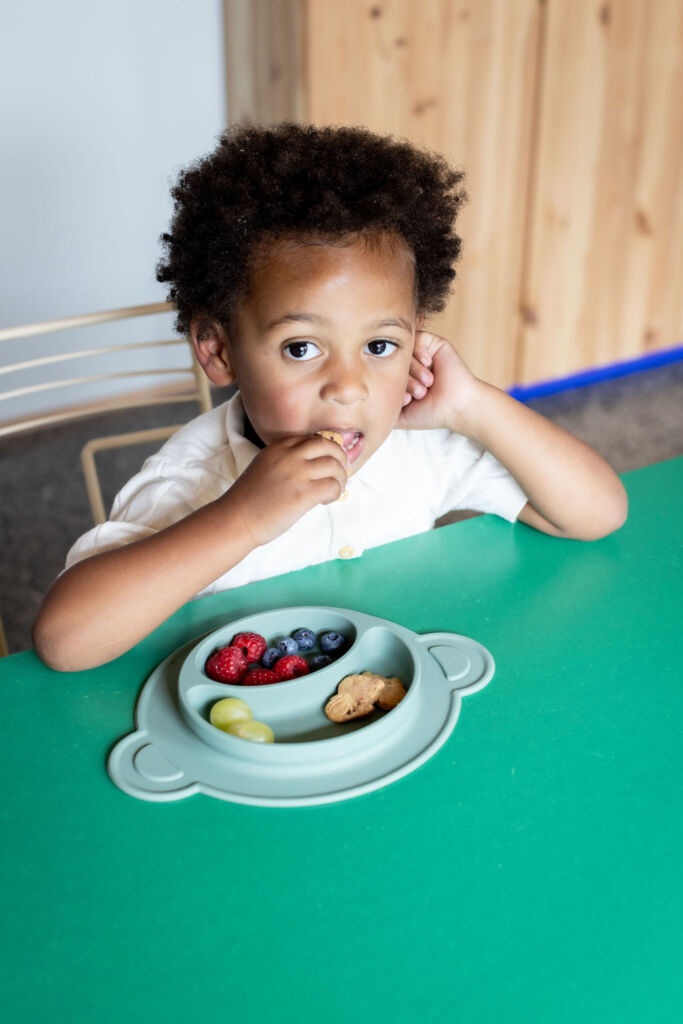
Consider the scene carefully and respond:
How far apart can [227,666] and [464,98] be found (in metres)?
2.40

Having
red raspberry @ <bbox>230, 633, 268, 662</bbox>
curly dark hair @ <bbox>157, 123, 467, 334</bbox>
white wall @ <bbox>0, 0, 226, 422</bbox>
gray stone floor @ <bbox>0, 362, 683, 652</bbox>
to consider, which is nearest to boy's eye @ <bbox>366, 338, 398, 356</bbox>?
curly dark hair @ <bbox>157, 123, 467, 334</bbox>

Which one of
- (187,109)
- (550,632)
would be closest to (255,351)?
(550,632)

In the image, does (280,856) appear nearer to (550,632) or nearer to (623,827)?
(623,827)

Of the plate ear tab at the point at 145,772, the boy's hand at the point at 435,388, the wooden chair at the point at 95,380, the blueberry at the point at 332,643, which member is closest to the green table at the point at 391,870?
the plate ear tab at the point at 145,772

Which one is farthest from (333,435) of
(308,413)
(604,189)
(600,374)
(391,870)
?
(600,374)

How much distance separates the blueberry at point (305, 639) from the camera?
74 cm

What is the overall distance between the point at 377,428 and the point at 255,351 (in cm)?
14

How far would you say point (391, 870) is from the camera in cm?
53

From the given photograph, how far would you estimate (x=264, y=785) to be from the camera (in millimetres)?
596

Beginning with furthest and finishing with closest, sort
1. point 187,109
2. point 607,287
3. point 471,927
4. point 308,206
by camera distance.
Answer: point 607,287, point 187,109, point 308,206, point 471,927

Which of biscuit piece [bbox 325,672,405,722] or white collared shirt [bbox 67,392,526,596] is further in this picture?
white collared shirt [bbox 67,392,526,596]

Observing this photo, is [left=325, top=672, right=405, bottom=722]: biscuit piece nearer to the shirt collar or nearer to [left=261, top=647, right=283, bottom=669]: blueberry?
[left=261, top=647, right=283, bottom=669]: blueberry

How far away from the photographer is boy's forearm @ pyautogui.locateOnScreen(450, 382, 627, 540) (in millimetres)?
953

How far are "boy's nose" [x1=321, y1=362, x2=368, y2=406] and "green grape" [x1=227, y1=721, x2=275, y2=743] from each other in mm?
332
